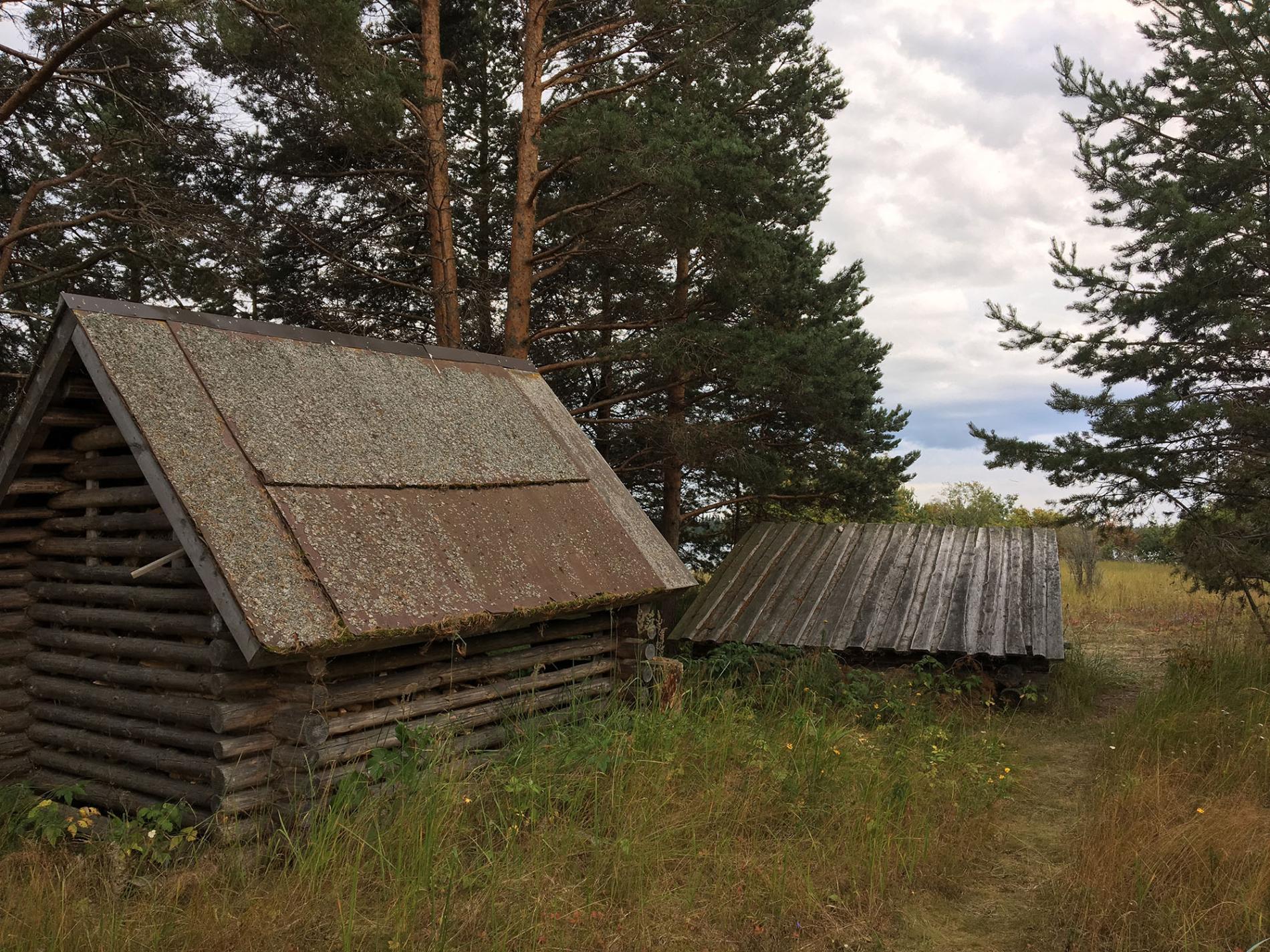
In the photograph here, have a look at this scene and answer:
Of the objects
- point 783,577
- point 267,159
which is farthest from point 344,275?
point 783,577

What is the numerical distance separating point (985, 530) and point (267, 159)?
1157 centimetres

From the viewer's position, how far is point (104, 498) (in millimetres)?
6773

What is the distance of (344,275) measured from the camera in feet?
48.5

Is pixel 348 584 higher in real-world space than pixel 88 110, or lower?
lower

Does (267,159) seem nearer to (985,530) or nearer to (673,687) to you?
(673,687)

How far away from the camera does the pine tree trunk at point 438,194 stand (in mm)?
13203

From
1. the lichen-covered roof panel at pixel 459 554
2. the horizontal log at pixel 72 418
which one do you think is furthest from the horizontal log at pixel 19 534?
the lichen-covered roof panel at pixel 459 554

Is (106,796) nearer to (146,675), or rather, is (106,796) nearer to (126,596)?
(146,675)

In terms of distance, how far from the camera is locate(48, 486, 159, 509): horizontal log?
21.3 ft

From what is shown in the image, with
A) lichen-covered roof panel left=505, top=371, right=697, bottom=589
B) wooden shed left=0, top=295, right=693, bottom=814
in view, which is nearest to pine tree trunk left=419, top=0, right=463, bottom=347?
lichen-covered roof panel left=505, top=371, right=697, bottom=589

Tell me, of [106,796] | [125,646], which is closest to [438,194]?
[125,646]

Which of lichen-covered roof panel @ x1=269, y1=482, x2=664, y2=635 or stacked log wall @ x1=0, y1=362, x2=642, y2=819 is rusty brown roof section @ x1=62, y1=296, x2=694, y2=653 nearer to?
lichen-covered roof panel @ x1=269, y1=482, x2=664, y2=635

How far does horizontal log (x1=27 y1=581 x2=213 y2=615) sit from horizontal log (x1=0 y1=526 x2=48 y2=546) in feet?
1.13

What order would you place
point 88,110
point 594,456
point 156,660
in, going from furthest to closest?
point 88,110, point 594,456, point 156,660
